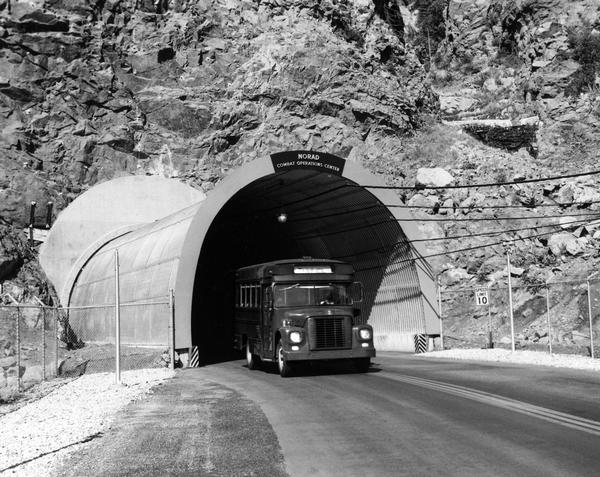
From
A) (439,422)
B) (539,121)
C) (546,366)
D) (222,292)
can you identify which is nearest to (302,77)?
(539,121)

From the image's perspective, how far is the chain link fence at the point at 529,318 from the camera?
81.1 feet

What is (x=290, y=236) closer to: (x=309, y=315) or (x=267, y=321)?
(x=267, y=321)

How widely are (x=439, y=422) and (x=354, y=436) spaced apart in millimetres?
1583

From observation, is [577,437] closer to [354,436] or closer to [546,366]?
[354,436]

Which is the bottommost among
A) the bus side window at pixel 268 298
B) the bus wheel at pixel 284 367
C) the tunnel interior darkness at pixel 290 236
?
the bus wheel at pixel 284 367

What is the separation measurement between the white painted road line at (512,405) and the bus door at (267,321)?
399cm

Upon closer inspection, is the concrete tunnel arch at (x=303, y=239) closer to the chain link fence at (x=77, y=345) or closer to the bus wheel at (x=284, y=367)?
the chain link fence at (x=77, y=345)

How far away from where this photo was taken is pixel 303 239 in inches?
1401

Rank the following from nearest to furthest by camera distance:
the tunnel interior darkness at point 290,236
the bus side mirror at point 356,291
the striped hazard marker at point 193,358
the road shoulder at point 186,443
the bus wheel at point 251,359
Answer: the road shoulder at point 186,443 → the bus side mirror at point 356,291 → the bus wheel at point 251,359 → the striped hazard marker at point 193,358 → the tunnel interior darkness at point 290,236

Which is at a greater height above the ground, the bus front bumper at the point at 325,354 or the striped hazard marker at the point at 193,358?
the bus front bumper at the point at 325,354

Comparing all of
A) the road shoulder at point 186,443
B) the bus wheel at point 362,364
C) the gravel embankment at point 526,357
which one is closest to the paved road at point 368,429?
the road shoulder at point 186,443

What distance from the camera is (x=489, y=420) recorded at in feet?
34.1

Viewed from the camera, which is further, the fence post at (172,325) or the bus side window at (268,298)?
the fence post at (172,325)

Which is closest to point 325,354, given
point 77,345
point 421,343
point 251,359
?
point 251,359
